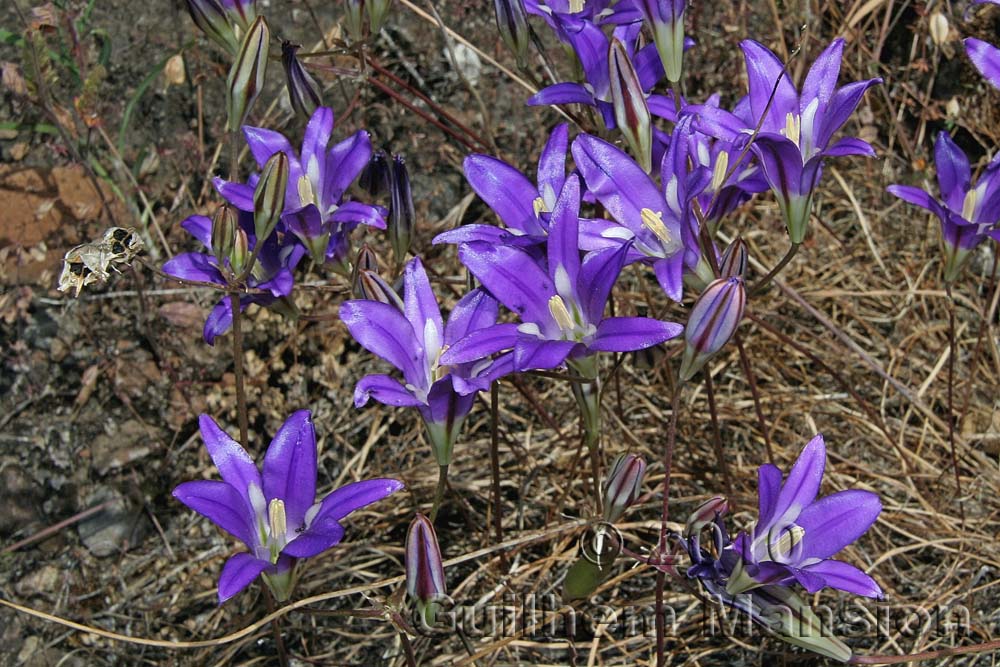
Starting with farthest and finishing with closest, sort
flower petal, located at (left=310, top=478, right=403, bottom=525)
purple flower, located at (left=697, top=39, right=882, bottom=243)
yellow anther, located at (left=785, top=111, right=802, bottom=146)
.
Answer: yellow anther, located at (left=785, top=111, right=802, bottom=146), purple flower, located at (left=697, top=39, right=882, bottom=243), flower petal, located at (left=310, top=478, right=403, bottom=525)

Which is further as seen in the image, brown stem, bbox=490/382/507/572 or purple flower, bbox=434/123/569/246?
brown stem, bbox=490/382/507/572

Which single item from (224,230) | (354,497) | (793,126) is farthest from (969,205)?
(224,230)

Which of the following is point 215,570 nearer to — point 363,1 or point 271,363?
point 271,363

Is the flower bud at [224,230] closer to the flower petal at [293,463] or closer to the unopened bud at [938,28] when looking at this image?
the flower petal at [293,463]

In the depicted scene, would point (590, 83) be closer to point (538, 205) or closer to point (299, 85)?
point (538, 205)

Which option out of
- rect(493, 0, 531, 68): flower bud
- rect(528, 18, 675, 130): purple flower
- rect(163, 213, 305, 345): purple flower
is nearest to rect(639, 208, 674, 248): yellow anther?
rect(528, 18, 675, 130): purple flower

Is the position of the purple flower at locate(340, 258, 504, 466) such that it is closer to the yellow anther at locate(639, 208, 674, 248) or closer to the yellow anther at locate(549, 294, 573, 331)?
the yellow anther at locate(549, 294, 573, 331)

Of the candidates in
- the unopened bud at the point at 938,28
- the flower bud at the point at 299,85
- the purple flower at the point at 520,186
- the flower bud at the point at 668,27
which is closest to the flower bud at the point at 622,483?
the purple flower at the point at 520,186
